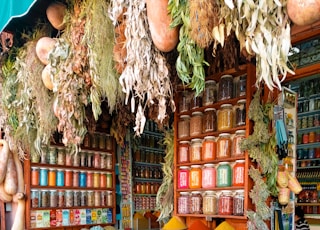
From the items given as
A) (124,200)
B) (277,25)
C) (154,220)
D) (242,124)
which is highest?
(277,25)

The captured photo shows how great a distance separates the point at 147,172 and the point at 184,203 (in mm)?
2271

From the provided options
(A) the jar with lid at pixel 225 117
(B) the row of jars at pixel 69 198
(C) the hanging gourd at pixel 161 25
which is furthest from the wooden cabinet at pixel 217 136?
(B) the row of jars at pixel 69 198

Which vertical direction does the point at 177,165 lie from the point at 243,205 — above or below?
above

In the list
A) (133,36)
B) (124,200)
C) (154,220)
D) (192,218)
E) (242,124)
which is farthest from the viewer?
(154,220)

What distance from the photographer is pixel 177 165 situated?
135 inches

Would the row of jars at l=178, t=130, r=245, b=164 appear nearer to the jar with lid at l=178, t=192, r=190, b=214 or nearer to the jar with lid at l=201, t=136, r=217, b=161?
the jar with lid at l=201, t=136, r=217, b=161

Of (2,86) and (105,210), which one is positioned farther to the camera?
(105,210)

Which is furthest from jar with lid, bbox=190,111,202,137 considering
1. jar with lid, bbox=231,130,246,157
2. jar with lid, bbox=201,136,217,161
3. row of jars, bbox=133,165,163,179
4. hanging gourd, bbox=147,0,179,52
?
row of jars, bbox=133,165,163,179

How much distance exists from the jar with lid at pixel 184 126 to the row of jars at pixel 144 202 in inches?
82.5

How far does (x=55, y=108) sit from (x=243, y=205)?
172 centimetres

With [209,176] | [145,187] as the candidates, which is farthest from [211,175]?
[145,187]

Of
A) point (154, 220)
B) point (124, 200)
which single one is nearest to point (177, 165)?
point (124, 200)

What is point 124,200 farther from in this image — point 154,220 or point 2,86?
point 2,86

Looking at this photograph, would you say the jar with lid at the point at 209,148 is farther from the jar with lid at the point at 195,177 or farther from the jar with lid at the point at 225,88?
the jar with lid at the point at 225,88
